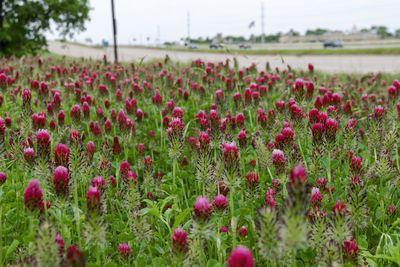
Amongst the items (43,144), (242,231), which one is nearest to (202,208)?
(242,231)

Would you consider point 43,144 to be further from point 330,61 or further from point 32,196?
point 330,61

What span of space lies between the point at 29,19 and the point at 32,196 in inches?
678

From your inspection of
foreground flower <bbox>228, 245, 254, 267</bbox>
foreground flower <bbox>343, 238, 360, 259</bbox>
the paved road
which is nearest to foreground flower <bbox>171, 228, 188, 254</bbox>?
foreground flower <bbox>228, 245, 254, 267</bbox>

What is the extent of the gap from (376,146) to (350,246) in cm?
150

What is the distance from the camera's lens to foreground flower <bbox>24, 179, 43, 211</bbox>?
4.74 ft

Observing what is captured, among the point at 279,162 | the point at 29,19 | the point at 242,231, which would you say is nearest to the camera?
the point at 279,162

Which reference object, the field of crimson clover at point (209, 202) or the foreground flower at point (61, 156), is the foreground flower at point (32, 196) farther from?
the foreground flower at point (61, 156)

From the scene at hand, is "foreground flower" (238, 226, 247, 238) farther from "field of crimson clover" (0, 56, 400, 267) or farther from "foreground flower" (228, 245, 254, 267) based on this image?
"foreground flower" (228, 245, 254, 267)

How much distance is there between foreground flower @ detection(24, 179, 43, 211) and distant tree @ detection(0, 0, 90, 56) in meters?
16.0

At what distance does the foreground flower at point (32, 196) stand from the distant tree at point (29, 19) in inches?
629

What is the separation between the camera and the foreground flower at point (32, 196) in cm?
144

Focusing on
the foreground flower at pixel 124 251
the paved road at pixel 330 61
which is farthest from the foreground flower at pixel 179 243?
the paved road at pixel 330 61

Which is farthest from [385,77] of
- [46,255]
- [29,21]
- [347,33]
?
[347,33]

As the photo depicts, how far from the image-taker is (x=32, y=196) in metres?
1.45
